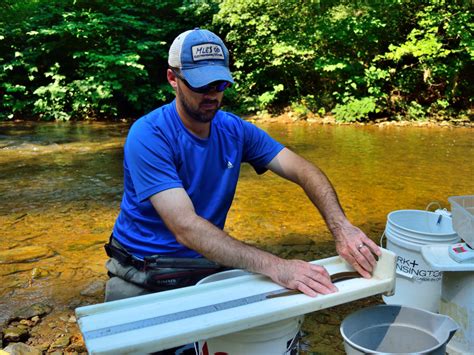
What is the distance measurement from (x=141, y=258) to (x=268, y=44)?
11.8 m

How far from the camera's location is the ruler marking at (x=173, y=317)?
62.2 inches

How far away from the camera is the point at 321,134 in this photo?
33.7 feet

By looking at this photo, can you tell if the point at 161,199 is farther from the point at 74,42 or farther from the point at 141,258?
the point at 74,42

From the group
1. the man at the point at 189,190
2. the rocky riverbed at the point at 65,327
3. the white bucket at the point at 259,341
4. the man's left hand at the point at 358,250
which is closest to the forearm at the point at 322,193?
the man at the point at 189,190

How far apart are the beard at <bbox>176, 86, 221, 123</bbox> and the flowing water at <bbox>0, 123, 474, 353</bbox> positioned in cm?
152

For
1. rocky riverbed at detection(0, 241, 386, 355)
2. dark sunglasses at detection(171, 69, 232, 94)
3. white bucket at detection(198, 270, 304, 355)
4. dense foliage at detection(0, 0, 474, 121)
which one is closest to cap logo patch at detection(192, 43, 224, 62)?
dark sunglasses at detection(171, 69, 232, 94)

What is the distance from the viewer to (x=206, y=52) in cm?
228

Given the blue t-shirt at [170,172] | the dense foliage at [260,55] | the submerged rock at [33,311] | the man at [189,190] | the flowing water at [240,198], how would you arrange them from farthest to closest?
the dense foliage at [260,55], the flowing water at [240,198], the submerged rock at [33,311], the blue t-shirt at [170,172], the man at [189,190]

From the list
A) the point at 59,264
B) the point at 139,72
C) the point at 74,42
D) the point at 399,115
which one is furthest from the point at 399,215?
the point at 74,42

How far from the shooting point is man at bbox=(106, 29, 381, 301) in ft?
6.73

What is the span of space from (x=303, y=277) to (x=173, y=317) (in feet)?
1.71

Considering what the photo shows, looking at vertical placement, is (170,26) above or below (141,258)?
above

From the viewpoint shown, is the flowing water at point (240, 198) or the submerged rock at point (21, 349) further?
the flowing water at point (240, 198)

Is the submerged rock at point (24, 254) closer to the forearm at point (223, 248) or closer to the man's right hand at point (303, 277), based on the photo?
the forearm at point (223, 248)
